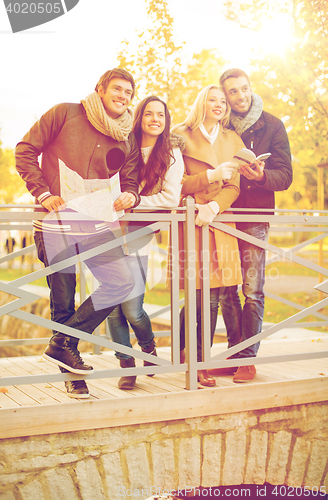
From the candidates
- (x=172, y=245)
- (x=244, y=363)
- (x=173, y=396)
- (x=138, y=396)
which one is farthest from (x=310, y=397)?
(x=172, y=245)

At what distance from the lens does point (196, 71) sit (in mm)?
6230

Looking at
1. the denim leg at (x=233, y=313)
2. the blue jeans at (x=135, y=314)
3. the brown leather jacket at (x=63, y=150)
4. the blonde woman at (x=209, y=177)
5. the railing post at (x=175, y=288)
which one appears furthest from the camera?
the denim leg at (x=233, y=313)

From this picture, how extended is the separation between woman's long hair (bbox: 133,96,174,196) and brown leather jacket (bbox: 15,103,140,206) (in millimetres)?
217

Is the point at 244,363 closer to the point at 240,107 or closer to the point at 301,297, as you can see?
the point at 240,107

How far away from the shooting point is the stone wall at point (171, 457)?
256 centimetres

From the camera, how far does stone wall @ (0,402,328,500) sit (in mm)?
2557

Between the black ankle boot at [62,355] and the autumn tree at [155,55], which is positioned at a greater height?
the autumn tree at [155,55]

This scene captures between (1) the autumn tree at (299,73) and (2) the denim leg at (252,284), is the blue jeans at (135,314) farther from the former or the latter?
(1) the autumn tree at (299,73)

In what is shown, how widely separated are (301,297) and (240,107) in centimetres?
752

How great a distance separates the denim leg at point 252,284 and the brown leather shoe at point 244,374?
91 millimetres

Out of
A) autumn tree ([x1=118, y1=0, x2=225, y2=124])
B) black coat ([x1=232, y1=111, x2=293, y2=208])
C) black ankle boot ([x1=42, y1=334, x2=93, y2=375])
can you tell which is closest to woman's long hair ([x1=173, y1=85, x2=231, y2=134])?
black coat ([x1=232, y1=111, x2=293, y2=208])

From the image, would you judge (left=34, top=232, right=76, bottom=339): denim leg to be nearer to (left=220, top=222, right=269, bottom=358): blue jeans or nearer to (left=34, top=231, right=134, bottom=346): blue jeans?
(left=34, top=231, right=134, bottom=346): blue jeans

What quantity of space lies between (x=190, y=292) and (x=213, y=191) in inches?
26.5

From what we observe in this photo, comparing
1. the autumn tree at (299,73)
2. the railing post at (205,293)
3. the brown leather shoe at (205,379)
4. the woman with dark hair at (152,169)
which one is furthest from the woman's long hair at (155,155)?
the autumn tree at (299,73)
